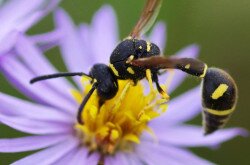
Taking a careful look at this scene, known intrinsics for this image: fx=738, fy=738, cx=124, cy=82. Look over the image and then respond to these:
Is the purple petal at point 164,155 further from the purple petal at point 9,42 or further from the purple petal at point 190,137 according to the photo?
the purple petal at point 9,42

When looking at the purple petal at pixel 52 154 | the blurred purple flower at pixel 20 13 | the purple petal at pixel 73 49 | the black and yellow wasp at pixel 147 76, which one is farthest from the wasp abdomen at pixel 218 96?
the purple petal at pixel 73 49

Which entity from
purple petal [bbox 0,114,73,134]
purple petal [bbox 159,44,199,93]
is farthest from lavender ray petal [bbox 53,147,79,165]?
purple petal [bbox 159,44,199,93]

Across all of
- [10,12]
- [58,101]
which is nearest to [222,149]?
[58,101]

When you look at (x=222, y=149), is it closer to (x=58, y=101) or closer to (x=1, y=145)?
(x=58, y=101)

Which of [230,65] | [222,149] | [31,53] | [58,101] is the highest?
[31,53]

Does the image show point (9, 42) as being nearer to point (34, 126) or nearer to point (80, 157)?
point (34, 126)

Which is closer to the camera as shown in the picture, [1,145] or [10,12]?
Result: [1,145]

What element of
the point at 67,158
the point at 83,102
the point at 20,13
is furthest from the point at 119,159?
the point at 20,13
